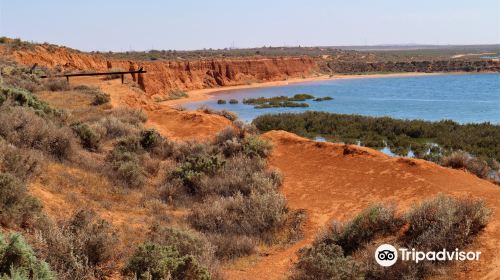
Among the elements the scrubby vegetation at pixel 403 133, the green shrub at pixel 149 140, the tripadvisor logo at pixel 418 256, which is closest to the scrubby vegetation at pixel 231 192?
the green shrub at pixel 149 140

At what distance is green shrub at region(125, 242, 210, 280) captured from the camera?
5535 millimetres

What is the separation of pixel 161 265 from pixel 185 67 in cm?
5650

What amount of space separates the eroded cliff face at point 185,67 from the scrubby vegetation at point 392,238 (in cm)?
3444

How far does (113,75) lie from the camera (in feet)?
104

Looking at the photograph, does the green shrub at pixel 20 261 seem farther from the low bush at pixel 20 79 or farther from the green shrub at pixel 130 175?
the low bush at pixel 20 79

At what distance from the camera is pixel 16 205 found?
6168 mm

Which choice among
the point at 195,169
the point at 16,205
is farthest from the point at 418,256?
the point at 195,169

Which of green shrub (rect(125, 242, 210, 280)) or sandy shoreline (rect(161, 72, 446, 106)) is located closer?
green shrub (rect(125, 242, 210, 280))

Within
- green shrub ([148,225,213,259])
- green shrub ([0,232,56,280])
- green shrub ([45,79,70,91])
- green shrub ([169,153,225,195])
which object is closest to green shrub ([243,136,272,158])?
green shrub ([169,153,225,195])

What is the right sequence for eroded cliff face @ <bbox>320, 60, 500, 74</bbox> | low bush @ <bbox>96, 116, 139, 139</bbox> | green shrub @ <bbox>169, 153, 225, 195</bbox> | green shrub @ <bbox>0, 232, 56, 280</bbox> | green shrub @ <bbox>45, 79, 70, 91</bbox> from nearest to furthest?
green shrub @ <bbox>0, 232, 56, 280</bbox>
green shrub @ <bbox>169, 153, 225, 195</bbox>
low bush @ <bbox>96, 116, 139, 139</bbox>
green shrub @ <bbox>45, 79, 70, 91</bbox>
eroded cliff face @ <bbox>320, 60, 500, 74</bbox>

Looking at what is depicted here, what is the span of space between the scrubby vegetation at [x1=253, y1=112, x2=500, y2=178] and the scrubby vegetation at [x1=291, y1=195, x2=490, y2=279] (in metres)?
10.8

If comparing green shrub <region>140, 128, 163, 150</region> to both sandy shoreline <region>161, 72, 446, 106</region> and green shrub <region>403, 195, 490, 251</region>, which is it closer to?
green shrub <region>403, 195, 490, 251</region>

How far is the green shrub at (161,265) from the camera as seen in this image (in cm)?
554

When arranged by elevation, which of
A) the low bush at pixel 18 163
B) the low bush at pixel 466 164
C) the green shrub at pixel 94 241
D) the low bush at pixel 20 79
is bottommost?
the low bush at pixel 466 164
